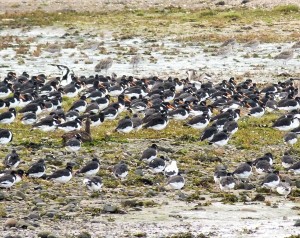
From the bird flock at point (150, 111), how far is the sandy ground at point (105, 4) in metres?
26.5

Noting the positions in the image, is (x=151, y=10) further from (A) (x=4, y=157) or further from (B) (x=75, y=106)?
(A) (x=4, y=157)

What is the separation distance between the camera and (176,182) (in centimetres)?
2008

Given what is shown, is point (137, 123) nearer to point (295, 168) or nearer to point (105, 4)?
point (295, 168)

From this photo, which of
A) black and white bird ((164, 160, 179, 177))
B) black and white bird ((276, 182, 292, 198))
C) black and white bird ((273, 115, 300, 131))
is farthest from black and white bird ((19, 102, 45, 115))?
black and white bird ((276, 182, 292, 198))

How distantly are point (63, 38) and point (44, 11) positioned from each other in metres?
12.4

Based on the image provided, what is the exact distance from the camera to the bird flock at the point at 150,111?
68.0 feet

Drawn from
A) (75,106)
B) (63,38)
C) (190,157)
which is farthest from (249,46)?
(190,157)

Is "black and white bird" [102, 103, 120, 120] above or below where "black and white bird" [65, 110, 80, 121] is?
below

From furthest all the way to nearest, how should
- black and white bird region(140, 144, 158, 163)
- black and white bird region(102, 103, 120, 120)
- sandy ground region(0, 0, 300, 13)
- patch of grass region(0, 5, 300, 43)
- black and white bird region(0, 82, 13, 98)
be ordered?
1. sandy ground region(0, 0, 300, 13)
2. patch of grass region(0, 5, 300, 43)
3. black and white bird region(0, 82, 13, 98)
4. black and white bird region(102, 103, 120, 120)
5. black and white bird region(140, 144, 158, 163)

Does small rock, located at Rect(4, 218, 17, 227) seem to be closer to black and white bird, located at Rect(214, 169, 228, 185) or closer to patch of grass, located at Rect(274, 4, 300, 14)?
black and white bird, located at Rect(214, 169, 228, 185)

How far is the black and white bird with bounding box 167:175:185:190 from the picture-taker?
2008cm

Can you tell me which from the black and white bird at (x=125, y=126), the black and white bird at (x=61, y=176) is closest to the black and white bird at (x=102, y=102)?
the black and white bird at (x=125, y=126)

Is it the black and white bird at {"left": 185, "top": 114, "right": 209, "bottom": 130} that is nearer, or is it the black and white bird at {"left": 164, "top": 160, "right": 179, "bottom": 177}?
the black and white bird at {"left": 164, "top": 160, "right": 179, "bottom": 177}

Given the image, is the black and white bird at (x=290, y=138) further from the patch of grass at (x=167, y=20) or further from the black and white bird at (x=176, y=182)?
the patch of grass at (x=167, y=20)
